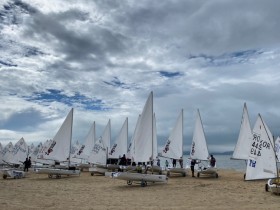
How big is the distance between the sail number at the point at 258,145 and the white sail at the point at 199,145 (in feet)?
31.4

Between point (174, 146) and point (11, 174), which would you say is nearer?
point (11, 174)

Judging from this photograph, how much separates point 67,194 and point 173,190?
583 centimetres

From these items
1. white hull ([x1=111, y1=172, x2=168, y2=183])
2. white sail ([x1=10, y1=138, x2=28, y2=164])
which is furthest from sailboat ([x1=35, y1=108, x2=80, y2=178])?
white sail ([x1=10, y1=138, x2=28, y2=164])

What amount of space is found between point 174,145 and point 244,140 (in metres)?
5.93

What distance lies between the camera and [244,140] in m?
28.0

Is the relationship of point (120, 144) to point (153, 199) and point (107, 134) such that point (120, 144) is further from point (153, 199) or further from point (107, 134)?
point (153, 199)

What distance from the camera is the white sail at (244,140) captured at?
27594mm

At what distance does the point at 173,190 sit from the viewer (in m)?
19.6

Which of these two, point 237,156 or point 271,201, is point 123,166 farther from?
point 271,201

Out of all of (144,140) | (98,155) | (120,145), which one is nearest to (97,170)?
(98,155)

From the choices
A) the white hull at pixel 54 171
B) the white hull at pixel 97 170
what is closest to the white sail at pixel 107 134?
the white hull at pixel 97 170

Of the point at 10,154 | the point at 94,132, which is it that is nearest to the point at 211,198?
the point at 94,132

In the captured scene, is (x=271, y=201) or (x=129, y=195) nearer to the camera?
(x=271, y=201)

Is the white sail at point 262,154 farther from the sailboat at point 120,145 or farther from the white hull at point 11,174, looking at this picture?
the white hull at point 11,174
